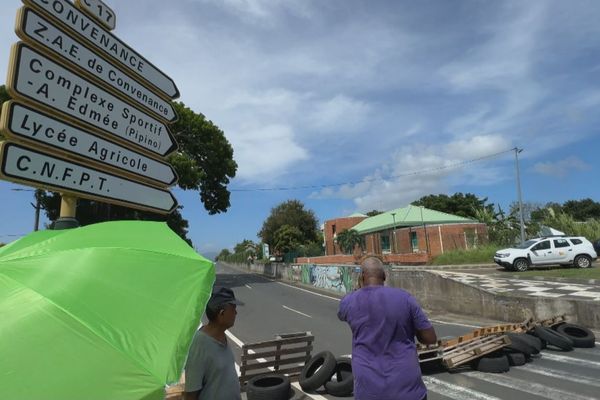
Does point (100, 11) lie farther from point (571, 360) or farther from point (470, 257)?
point (470, 257)

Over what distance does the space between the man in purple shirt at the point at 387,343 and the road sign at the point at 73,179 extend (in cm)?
225

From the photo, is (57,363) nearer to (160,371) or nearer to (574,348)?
(160,371)

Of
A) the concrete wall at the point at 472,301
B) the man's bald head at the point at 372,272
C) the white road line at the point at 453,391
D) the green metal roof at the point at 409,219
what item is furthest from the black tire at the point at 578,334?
the green metal roof at the point at 409,219

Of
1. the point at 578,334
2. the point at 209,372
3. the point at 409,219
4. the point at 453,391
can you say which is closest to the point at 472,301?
the point at 578,334

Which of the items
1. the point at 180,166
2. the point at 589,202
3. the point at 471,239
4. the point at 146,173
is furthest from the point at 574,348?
the point at 589,202

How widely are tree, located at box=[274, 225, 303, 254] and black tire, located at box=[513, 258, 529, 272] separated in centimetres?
4074

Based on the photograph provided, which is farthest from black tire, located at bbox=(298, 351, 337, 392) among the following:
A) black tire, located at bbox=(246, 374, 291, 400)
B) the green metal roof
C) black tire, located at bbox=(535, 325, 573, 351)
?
the green metal roof

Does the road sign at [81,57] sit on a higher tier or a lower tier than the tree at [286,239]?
lower

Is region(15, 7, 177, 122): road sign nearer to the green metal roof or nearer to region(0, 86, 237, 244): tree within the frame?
region(0, 86, 237, 244): tree

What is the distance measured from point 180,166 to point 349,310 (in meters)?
25.0

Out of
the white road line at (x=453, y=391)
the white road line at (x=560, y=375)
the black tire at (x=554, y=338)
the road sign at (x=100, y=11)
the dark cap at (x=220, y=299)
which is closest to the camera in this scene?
the dark cap at (x=220, y=299)

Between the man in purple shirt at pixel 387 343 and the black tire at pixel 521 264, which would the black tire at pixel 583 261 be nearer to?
the black tire at pixel 521 264

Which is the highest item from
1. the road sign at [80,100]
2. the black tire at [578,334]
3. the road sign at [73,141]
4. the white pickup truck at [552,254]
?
the road sign at [80,100]

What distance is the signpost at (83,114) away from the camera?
3.26 metres
